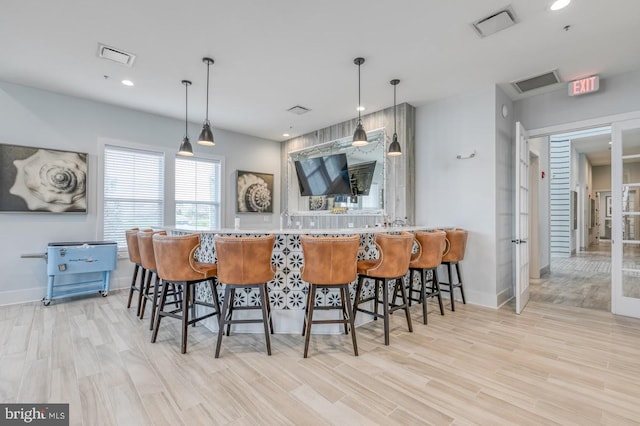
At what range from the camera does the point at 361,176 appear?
5.06m

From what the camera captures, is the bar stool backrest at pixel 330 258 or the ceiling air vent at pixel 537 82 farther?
the ceiling air vent at pixel 537 82

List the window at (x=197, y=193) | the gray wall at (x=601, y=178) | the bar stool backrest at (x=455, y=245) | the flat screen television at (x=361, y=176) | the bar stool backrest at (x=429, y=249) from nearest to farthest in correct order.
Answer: the bar stool backrest at (x=429, y=249) → the bar stool backrest at (x=455, y=245) → the flat screen television at (x=361, y=176) → the window at (x=197, y=193) → the gray wall at (x=601, y=178)

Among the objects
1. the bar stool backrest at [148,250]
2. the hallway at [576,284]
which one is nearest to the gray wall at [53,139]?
the bar stool backrest at [148,250]

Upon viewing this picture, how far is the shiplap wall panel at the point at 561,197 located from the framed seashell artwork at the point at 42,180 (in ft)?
33.7

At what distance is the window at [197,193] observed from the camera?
5496 millimetres

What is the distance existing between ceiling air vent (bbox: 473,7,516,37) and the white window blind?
4.99 metres

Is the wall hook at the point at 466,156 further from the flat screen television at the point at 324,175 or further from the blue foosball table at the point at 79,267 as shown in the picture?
the blue foosball table at the point at 79,267

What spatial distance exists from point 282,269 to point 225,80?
253cm

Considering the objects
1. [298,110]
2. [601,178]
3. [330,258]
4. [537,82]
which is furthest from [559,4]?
[601,178]

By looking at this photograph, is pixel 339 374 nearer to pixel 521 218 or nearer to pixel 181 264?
pixel 181 264

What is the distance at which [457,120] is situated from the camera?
13.7ft

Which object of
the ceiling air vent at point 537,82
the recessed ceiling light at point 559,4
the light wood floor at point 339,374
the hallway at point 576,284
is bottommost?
the light wood floor at point 339,374

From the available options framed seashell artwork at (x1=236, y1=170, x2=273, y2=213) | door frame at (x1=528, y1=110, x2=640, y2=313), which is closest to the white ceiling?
door frame at (x1=528, y1=110, x2=640, y2=313)

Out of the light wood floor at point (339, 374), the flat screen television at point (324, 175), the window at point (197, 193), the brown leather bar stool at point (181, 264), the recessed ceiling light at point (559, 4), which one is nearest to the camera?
the light wood floor at point (339, 374)
